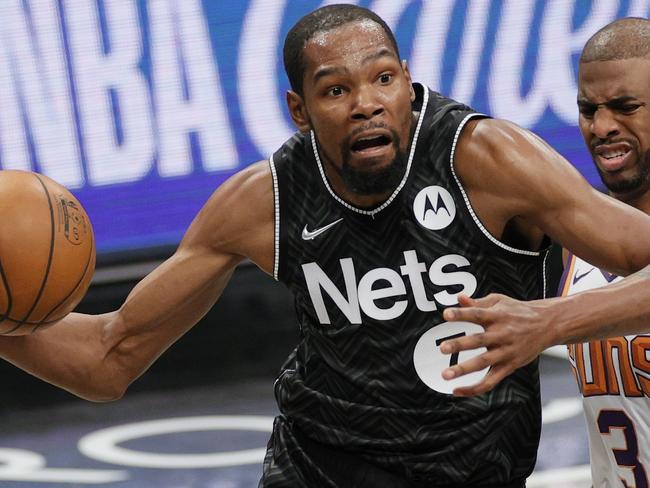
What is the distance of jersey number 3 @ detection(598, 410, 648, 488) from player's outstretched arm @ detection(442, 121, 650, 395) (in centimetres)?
64

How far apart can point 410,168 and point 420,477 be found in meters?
0.75

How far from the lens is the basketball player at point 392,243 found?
9.95ft

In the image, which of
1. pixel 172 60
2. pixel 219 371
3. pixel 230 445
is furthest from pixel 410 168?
pixel 219 371

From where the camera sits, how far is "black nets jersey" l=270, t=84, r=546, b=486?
3078 millimetres

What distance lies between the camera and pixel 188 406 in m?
6.62

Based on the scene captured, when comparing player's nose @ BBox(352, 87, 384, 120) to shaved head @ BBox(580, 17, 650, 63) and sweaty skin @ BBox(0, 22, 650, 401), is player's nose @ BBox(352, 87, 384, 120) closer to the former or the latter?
sweaty skin @ BBox(0, 22, 650, 401)

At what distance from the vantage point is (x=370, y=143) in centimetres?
311

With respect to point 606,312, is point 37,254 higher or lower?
higher

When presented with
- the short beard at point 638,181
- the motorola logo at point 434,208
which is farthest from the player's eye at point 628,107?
the motorola logo at point 434,208

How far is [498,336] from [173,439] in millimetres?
3776

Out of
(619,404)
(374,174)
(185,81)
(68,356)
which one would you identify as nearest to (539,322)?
(374,174)

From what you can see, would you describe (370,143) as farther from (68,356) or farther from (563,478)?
(563,478)

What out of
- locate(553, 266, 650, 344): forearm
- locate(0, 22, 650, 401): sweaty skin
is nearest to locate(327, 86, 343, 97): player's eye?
locate(0, 22, 650, 401): sweaty skin

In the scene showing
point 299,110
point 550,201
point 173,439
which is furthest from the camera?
point 173,439
